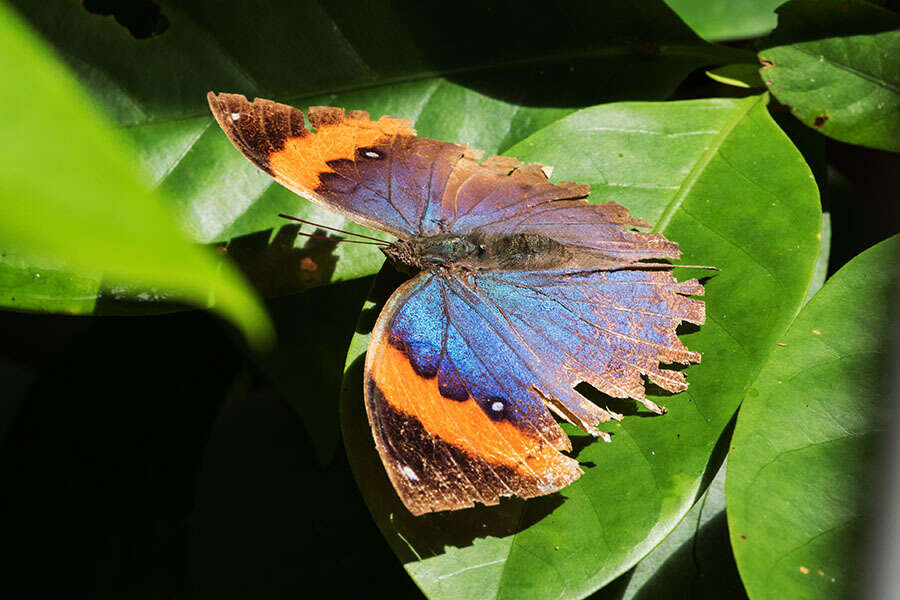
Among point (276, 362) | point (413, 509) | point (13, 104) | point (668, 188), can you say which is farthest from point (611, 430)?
point (13, 104)

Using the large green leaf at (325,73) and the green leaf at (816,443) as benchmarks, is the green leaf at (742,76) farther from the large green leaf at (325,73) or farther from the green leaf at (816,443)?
the green leaf at (816,443)

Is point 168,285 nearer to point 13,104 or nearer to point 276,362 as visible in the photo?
point 13,104

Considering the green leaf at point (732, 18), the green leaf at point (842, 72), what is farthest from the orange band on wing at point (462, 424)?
the green leaf at point (732, 18)

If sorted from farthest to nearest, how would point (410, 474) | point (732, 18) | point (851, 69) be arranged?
1. point (732, 18)
2. point (851, 69)
3. point (410, 474)

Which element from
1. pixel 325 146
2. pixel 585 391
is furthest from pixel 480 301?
pixel 325 146

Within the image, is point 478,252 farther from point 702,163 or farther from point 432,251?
point 702,163

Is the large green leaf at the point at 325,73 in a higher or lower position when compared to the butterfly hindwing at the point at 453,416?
higher

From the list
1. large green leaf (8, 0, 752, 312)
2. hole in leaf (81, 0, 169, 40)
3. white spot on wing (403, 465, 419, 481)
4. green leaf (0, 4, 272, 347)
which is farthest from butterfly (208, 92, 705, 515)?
green leaf (0, 4, 272, 347)
